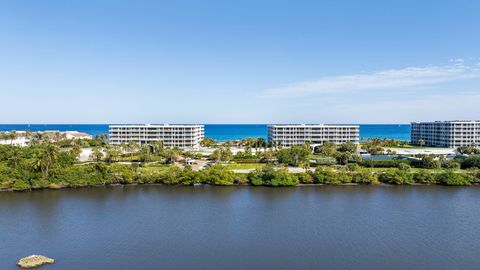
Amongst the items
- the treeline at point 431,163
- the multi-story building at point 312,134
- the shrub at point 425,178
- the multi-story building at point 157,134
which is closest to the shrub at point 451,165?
the treeline at point 431,163

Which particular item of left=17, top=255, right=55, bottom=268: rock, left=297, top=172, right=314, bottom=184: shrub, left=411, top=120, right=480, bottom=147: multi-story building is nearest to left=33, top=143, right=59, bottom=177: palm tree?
left=17, top=255, right=55, bottom=268: rock

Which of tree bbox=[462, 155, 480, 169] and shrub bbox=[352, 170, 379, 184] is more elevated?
tree bbox=[462, 155, 480, 169]

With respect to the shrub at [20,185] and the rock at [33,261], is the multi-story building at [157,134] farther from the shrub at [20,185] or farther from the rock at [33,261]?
the rock at [33,261]

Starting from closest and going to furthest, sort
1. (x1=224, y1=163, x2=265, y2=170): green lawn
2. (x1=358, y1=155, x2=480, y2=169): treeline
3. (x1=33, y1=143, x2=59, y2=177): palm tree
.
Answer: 1. (x1=33, y1=143, x2=59, y2=177): palm tree
2. (x1=358, y1=155, x2=480, y2=169): treeline
3. (x1=224, y1=163, x2=265, y2=170): green lawn

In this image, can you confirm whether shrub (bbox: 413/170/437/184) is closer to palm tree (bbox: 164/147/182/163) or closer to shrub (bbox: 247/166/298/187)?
shrub (bbox: 247/166/298/187)

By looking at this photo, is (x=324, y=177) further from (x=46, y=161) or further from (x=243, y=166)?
(x=46, y=161)
